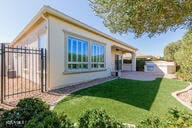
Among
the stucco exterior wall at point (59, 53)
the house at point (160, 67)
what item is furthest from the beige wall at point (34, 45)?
the house at point (160, 67)

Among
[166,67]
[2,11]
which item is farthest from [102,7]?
[166,67]

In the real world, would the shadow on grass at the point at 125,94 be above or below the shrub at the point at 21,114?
below

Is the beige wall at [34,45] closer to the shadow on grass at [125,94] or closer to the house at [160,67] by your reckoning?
the shadow on grass at [125,94]

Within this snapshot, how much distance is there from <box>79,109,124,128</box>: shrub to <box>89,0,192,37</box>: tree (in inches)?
148

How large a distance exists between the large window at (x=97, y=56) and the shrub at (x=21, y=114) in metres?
10.2

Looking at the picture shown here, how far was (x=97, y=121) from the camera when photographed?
3.27 m

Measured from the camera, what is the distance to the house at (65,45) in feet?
30.8

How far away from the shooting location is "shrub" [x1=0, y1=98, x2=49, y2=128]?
3.80m

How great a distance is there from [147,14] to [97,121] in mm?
4229

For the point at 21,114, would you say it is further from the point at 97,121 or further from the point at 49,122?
the point at 97,121

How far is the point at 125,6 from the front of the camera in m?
5.76

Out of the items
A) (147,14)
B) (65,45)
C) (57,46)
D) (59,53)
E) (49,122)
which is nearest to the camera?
(49,122)

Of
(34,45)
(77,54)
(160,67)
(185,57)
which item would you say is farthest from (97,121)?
(160,67)

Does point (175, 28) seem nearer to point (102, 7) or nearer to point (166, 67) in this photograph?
point (102, 7)
